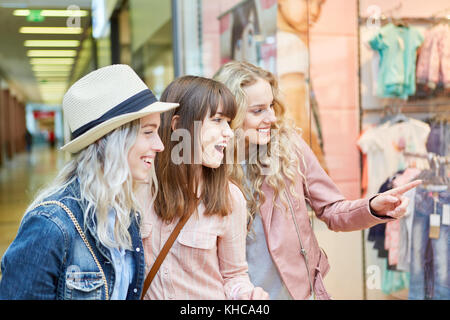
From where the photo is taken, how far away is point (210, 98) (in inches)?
61.7

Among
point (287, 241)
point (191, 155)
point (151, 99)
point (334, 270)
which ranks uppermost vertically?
point (151, 99)

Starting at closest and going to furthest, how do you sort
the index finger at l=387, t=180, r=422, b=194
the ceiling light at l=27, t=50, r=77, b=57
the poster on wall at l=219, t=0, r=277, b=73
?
the index finger at l=387, t=180, r=422, b=194 < the poster on wall at l=219, t=0, r=277, b=73 < the ceiling light at l=27, t=50, r=77, b=57

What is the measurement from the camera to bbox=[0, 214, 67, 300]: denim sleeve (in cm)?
113

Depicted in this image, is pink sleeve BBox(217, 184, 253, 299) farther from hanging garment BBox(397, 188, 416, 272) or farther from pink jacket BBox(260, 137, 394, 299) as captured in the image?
hanging garment BBox(397, 188, 416, 272)

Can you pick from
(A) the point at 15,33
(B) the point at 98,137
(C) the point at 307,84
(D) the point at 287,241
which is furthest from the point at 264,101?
(A) the point at 15,33

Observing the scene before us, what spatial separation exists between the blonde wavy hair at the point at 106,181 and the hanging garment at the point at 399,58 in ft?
7.98

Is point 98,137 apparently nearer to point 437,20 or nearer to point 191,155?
point 191,155


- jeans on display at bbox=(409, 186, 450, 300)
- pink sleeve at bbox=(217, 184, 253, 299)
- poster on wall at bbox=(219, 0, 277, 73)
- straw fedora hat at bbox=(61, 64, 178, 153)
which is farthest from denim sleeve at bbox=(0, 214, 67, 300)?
poster on wall at bbox=(219, 0, 277, 73)

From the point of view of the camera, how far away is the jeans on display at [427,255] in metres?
3.03

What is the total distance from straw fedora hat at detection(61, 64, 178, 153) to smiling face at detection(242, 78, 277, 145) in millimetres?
614

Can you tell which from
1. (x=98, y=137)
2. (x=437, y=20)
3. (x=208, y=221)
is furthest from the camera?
(x=437, y=20)

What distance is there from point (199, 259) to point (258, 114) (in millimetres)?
661
